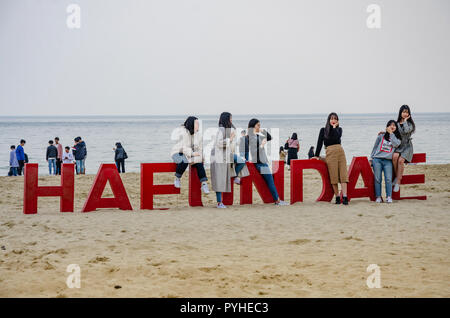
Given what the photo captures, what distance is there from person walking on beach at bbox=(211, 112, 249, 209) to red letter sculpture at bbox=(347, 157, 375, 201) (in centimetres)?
239

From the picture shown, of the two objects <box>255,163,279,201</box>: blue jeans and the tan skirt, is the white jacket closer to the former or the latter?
<box>255,163,279,201</box>: blue jeans

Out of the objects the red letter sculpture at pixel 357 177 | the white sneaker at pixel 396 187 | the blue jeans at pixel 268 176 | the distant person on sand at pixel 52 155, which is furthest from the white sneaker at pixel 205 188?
the distant person on sand at pixel 52 155

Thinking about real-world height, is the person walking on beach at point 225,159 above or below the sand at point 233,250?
above

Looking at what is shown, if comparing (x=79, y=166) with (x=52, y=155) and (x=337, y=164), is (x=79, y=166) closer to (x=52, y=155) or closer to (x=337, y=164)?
(x=52, y=155)

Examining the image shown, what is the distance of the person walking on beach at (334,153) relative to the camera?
34.8 ft

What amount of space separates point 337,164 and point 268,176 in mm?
1484

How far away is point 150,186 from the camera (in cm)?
1041

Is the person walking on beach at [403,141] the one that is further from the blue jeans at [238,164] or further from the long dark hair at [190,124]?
the long dark hair at [190,124]

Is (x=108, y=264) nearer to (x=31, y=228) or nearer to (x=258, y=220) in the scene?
(x=31, y=228)

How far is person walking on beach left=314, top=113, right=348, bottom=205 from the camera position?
1062cm

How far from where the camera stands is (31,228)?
8586 millimetres

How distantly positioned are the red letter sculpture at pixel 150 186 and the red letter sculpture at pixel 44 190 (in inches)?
55.1

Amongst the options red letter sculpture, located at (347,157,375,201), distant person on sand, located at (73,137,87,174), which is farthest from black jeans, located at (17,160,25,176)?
red letter sculpture, located at (347,157,375,201)
